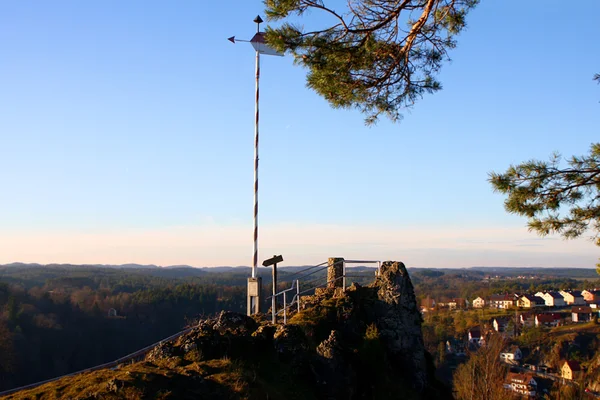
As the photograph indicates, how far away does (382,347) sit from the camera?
1180 cm

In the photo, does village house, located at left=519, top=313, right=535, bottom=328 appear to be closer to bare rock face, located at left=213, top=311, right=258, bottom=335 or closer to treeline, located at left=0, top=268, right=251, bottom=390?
treeline, located at left=0, top=268, right=251, bottom=390

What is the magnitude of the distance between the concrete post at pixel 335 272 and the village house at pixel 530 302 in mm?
126857

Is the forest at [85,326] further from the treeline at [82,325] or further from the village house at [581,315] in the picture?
the village house at [581,315]

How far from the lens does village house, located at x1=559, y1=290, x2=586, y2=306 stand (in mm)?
137575

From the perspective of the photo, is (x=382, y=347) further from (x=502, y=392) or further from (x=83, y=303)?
(x=83, y=303)

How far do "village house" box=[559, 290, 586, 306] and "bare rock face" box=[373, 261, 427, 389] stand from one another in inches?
5507

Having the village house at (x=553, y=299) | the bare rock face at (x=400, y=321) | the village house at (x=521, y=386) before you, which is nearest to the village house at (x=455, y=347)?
the village house at (x=521, y=386)

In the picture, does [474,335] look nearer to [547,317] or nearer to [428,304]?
[547,317]

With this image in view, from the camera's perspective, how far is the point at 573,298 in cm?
13938

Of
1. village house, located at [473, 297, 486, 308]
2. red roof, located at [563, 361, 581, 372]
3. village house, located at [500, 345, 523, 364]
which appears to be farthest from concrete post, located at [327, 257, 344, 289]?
village house, located at [473, 297, 486, 308]

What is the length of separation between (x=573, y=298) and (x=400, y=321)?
5677 inches

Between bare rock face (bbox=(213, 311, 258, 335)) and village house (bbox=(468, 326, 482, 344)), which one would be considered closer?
bare rock face (bbox=(213, 311, 258, 335))

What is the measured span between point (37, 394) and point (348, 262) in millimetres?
8733

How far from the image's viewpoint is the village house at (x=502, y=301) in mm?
132500
